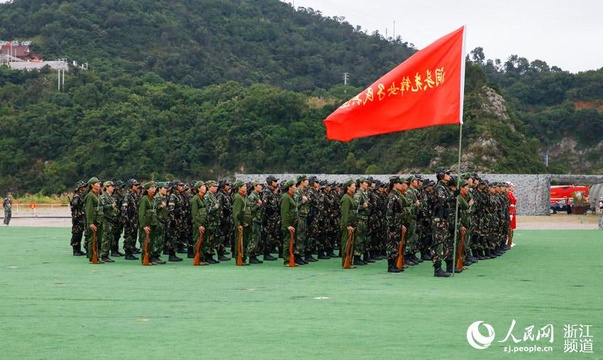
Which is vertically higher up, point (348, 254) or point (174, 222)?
point (174, 222)

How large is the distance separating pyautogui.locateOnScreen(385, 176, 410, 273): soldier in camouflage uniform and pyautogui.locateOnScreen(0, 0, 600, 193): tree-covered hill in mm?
32845

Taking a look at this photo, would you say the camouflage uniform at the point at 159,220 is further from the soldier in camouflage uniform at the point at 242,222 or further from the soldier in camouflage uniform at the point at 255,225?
the soldier in camouflage uniform at the point at 255,225

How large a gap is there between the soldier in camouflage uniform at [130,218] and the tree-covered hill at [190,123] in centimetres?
3032

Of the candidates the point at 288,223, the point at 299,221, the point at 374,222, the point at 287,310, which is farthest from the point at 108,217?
the point at 287,310

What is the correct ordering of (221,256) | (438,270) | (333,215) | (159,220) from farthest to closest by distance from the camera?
(333,215) < (221,256) < (159,220) < (438,270)

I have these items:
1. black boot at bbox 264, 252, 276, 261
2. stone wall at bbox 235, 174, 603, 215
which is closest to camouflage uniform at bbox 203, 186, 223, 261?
black boot at bbox 264, 252, 276, 261

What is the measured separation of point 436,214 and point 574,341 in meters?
5.88

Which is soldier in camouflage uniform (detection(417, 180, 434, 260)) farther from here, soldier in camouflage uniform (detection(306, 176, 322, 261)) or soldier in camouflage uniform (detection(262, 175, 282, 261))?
soldier in camouflage uniform (detection(262, 175, 282, 261))

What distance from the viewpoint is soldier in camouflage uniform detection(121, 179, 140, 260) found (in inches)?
711

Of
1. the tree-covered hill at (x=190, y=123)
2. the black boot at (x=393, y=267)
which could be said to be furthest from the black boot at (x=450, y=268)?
the tree-covered hill at (x=190, y=123)

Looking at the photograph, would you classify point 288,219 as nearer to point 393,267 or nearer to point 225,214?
point 225,214

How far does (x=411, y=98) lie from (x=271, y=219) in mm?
6090

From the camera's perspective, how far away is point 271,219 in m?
18.0

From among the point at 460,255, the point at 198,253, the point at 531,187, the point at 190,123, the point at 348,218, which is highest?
the point at 190,123
